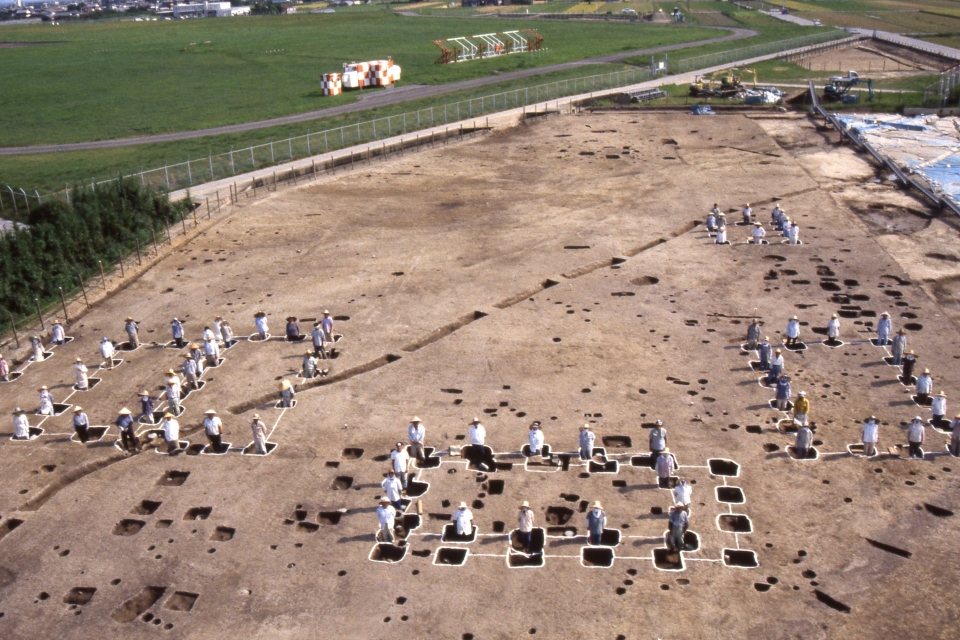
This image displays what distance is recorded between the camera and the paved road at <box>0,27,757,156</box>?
264ft

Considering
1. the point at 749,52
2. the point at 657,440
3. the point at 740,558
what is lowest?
the point at 740,558

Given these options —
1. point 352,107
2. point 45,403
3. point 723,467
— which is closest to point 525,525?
point 723,467

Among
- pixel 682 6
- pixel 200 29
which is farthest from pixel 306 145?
pixel 682 6

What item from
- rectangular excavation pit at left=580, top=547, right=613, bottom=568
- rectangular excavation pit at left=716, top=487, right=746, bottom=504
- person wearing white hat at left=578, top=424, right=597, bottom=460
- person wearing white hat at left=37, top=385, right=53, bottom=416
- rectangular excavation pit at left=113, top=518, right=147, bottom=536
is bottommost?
rectangular excavation pit at left=580, top=547, right=613, bottom=568

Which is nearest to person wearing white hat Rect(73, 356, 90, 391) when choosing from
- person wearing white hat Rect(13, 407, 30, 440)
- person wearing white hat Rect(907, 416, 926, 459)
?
person wearing white hat Rect(13, 407, 30, 440)

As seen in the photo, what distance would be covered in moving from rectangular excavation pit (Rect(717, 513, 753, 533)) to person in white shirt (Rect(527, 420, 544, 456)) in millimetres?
6342

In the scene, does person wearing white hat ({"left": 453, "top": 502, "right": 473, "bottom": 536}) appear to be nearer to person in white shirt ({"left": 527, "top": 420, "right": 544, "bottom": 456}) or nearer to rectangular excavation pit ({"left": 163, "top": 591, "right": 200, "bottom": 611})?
person in white shirt ({"left": 527, "top": 420, "right": 544, "bottom": 456})

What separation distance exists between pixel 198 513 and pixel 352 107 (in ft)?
226

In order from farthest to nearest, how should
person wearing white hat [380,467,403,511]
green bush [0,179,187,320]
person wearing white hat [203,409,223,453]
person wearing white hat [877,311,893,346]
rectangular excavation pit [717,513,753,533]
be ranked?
1. green bush [0,179,187,320]
2. person wearing white hat [877,311,893,346]
3. person wearing white hat [203,409,223,453]
4. person wearing white hat [380,467,403,511]
5. rectangular excavation pit [717,513,753,533]

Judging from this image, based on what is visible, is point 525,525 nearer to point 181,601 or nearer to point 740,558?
point 740,558

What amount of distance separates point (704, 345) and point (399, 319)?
13.7m

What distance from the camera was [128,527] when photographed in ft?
94.9

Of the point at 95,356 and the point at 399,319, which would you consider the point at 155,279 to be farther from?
the point at 399,319

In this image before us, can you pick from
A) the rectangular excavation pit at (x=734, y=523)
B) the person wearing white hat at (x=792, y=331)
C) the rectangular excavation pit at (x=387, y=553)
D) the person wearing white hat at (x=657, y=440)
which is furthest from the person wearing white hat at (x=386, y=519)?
the person wearing white hat at (x=792, y=331)
